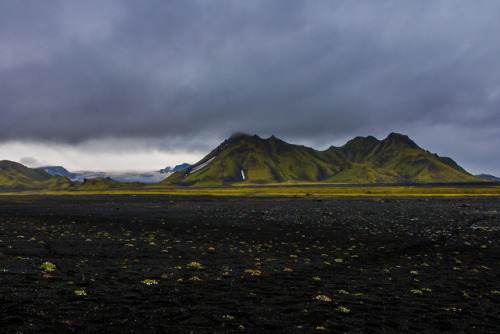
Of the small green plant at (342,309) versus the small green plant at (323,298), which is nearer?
the small green plant at (342,309)

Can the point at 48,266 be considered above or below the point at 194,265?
above

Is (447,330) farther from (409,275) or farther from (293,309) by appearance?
(409,275)

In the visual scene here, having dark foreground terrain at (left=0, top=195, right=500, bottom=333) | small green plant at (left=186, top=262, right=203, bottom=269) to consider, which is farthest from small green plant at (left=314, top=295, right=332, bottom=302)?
small green plant at (left=186, top=262, right=203, bottom=269)

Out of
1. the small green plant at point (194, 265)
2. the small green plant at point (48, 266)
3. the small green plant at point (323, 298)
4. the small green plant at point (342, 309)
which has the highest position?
the small green plant at point (48, 266)

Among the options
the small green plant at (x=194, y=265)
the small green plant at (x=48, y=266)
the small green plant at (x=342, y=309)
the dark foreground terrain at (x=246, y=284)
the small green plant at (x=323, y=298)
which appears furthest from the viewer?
the small green plant at (x=194, y=265)

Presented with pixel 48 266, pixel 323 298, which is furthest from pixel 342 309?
pixel 48 266

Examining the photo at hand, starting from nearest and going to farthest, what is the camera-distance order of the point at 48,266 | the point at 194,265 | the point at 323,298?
the point at 323,298
the point at 48,266
the point at 194,265

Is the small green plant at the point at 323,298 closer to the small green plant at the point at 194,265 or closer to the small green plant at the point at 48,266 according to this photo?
the small green plant at the point at 194,265

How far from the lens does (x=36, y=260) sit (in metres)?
17.3

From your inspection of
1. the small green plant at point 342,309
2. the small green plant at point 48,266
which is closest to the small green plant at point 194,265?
the small green plant at point 48,266

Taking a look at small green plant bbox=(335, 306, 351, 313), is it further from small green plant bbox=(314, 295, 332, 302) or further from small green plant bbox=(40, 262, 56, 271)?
small green plant bbox=(40, 262, 56, 271)

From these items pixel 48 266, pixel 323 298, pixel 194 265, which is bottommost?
pixel 194 265

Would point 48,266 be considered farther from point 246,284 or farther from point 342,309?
point 342,309

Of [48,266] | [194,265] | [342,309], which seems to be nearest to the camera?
[342,309]
